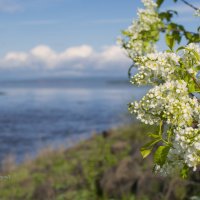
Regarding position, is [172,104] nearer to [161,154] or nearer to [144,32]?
[161,154]

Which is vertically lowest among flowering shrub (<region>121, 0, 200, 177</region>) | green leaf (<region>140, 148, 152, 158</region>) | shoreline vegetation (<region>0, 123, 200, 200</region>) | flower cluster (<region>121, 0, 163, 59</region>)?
shoreline vegetation (<region>0, 123, 200, 200</region>)

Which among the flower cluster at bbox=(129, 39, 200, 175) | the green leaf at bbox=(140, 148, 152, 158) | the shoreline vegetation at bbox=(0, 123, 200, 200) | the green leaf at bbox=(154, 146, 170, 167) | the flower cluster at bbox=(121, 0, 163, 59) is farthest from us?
the shoreline vegetation at bbox=(0, 123, 200, 200)

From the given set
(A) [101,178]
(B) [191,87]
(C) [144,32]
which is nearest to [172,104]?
(B) [191,87]

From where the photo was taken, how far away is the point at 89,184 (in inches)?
361

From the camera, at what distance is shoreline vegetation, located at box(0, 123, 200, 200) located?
7.54m

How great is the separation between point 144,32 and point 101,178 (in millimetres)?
5352

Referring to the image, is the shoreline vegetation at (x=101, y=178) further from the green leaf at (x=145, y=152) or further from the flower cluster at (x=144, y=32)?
the green leaf at (x=145, y=152)

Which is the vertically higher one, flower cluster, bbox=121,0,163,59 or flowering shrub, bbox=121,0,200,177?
flower cluster, bbox=121,0,163,59

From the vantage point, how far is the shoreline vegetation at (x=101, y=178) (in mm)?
7535

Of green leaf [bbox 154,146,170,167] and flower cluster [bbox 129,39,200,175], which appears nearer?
flower cluster [bbox 129,39,200,175]

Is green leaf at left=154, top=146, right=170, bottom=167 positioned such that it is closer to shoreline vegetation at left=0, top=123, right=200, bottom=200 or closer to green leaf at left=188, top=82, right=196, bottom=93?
green leaf at left=188, top=82, right=196, bottom=93

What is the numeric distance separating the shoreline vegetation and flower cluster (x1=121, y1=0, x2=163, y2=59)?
1.95 metres

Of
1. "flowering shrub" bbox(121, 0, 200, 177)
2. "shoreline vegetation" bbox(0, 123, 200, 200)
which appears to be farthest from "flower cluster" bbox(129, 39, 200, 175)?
"shoreline vegetation" bbox(0, 123, 200, 200)

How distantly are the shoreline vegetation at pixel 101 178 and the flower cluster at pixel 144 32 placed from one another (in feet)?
6.41
